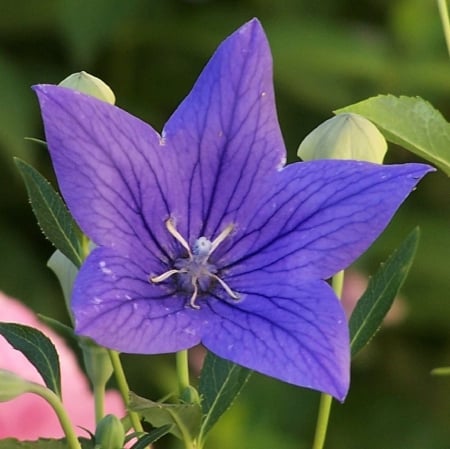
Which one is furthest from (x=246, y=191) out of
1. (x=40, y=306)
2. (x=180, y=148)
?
(x=40, y=306)

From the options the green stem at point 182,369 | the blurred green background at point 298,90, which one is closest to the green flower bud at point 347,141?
the green stem at point 182,369

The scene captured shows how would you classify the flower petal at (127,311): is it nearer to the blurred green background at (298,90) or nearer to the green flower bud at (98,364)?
the green flower bud at (98,364)

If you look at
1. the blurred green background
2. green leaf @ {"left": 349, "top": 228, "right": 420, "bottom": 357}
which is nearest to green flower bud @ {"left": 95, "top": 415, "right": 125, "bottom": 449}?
green leaf @ {"left": 349, "top": 228, "right": 420, "bottom": 357}

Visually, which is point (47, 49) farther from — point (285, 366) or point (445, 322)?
point (285, 366)

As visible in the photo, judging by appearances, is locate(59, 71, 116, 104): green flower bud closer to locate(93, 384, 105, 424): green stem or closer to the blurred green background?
locate(93, 384, 105, 424): green stem

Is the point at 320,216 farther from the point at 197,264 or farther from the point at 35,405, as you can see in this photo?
the point at 35,405
